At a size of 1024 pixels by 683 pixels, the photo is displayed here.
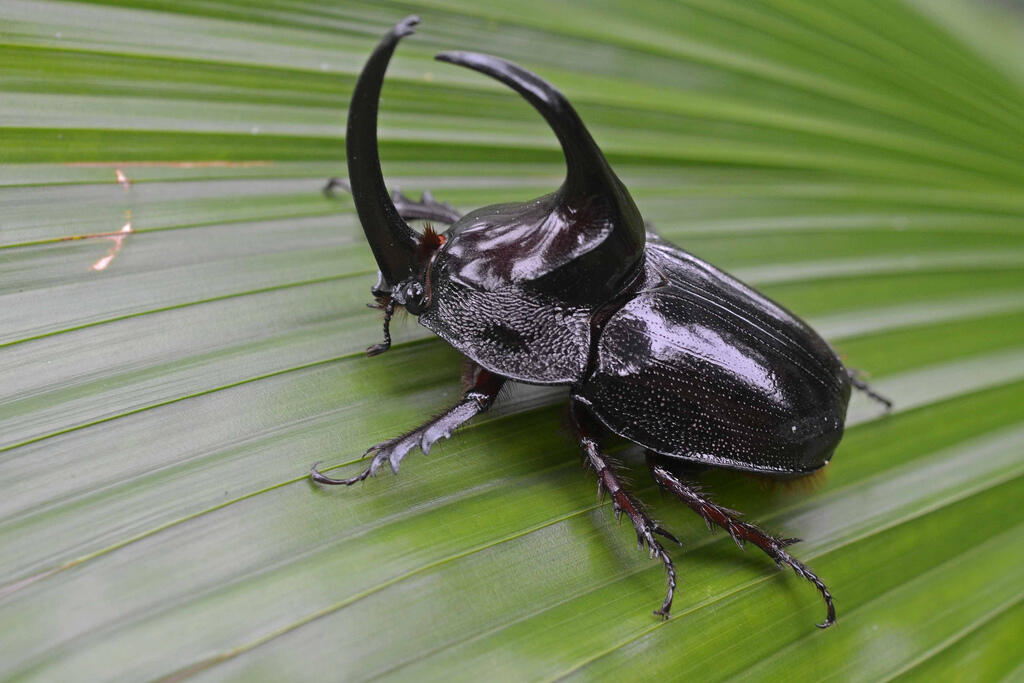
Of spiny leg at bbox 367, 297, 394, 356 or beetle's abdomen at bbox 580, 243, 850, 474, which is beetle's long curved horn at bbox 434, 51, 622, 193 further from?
spiny leg at bbox 367, 297, 394, 356

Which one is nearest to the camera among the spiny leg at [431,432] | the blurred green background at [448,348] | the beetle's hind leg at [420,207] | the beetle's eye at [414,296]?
the blurred green background at [448,348]

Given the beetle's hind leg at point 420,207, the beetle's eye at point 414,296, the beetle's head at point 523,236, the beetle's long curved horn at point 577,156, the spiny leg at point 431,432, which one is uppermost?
the beetle's long curved horn at point 577,156

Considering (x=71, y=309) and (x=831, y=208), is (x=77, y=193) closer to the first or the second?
(x=71, y=309)

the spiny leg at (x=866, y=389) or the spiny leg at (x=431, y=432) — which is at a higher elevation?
the spiny leg at (x=866, y=389)

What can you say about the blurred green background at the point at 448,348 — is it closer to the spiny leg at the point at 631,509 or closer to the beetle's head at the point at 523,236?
the spiny leg at the point at 631,509

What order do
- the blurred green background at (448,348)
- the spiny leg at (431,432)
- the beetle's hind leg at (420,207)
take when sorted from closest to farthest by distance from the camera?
1. the blurred green background at (448,348)
2. the spiny leg at (431,432)
3. the beetle's hind leg at (420,207)

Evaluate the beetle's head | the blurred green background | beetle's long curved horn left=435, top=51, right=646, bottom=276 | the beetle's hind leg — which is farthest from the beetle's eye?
beetle's long curved horn left=435, top=51, right=646, bottom=276

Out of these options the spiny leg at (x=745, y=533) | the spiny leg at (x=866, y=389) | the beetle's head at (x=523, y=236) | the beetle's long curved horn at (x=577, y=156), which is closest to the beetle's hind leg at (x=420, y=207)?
the beetle's head at (x=523, y=236)

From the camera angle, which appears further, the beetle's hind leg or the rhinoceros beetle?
the beetle's hind leg
